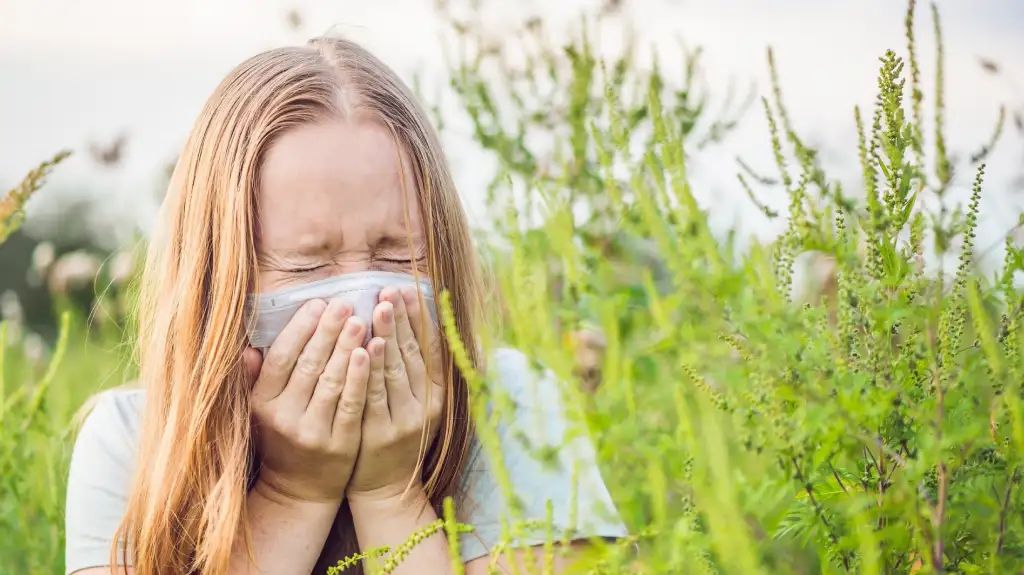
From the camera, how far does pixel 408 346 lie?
1830mm

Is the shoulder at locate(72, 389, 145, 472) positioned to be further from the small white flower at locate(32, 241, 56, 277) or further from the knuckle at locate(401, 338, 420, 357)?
the small white flower at locate(32, 241, 56, 277)

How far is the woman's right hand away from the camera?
5.73 feet

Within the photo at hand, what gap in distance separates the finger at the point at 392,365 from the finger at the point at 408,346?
0.04ft

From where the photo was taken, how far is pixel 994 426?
1112mm

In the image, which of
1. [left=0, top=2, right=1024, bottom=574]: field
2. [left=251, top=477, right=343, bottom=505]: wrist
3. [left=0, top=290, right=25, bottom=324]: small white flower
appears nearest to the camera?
[left=0, top=2, right=1024, bottom=574]: field

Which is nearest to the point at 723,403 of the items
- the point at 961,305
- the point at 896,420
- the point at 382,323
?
the point at 896,420

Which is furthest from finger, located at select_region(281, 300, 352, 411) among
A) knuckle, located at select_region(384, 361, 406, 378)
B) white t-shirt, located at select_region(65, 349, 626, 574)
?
white t-shirt, located at select_region(65, 349, 626, 574)

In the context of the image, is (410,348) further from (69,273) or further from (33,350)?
(33,350)

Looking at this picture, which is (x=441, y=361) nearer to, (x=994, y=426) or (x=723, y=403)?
(x=723, y=403)

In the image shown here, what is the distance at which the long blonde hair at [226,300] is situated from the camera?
5.98 ft

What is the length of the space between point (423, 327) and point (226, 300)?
36cm

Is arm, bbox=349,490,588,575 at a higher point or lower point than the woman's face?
lower

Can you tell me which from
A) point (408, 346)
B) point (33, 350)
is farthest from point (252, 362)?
point (33, 350)

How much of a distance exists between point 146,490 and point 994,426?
1483 mm
